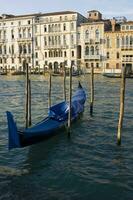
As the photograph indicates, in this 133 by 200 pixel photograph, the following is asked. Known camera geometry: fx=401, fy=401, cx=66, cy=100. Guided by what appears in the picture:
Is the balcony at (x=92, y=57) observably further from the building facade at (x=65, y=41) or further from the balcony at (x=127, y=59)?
the balcony at (x=127, y=59)

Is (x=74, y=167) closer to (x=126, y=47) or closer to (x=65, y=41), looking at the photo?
(x=126, y=47)

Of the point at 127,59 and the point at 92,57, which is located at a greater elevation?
the point at 92,57

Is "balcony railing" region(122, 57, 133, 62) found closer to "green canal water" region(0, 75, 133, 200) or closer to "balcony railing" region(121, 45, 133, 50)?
"balcony railing" region(121, 45, 133, 50)

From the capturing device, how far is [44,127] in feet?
33.7

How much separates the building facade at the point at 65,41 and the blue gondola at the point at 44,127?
3068cm

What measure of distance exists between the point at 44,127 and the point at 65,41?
3852 cm

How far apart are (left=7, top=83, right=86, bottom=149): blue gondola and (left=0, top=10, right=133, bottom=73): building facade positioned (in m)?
30.7

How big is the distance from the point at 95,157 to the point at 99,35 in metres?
37.7

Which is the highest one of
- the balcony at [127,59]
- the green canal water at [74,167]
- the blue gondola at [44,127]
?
the balcony at [127,59]

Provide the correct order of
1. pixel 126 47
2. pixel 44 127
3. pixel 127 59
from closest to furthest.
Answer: pixel 44 127, pixel 126 47, pixel 127 59

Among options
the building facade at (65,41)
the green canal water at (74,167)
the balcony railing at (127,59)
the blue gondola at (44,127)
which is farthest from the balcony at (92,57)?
the green canal water at (74,167)

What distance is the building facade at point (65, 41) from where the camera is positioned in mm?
44219

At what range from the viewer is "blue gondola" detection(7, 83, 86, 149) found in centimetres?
838

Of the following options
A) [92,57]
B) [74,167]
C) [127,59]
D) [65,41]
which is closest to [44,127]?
[74,167]
